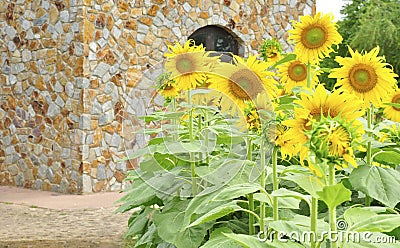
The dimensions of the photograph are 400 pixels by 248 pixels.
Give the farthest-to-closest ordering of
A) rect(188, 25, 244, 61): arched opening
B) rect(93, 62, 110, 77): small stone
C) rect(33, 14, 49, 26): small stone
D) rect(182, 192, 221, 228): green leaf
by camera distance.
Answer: rect(188, 25, 244, 61): arched opening, rect(33, 14, 49, 26): small stone, rect(93, 62, 110, 77): small stone, rect(182, 192, 221, 228): green leaf

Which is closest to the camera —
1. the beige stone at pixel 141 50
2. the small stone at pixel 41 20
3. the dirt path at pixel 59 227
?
the dirt path at pixel 59 227

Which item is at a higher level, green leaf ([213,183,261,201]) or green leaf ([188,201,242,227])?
green leaf ([213,183,261,201])

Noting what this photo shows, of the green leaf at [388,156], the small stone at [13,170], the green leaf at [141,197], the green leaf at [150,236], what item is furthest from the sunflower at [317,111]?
the small stone at [13,170]

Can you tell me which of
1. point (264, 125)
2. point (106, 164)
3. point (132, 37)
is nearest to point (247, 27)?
point (132, 37)

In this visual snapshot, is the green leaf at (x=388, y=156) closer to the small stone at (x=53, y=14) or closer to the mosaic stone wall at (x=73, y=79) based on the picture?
the mosaic stone wall at (x=73, y=79)

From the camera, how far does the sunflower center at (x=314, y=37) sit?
2.09m

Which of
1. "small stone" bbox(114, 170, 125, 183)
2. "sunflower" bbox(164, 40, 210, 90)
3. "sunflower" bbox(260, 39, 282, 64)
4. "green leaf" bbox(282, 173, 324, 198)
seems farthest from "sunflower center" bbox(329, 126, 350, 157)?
"small stone" bbox(114, 170, 125, 183)

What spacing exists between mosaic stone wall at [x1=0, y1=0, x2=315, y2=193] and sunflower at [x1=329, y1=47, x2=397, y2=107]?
4.82 meters

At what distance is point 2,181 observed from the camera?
7043 millimetres

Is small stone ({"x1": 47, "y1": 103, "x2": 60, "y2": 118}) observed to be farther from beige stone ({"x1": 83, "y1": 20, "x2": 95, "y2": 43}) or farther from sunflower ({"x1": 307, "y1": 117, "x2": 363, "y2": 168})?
sunflower ({"x1": 307, "y1": 117, "x2": 363, "y2": 168})

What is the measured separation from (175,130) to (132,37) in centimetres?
471

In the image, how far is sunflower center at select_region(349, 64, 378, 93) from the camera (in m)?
1.70

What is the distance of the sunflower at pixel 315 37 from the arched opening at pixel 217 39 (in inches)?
207

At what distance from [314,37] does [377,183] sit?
632 mm
